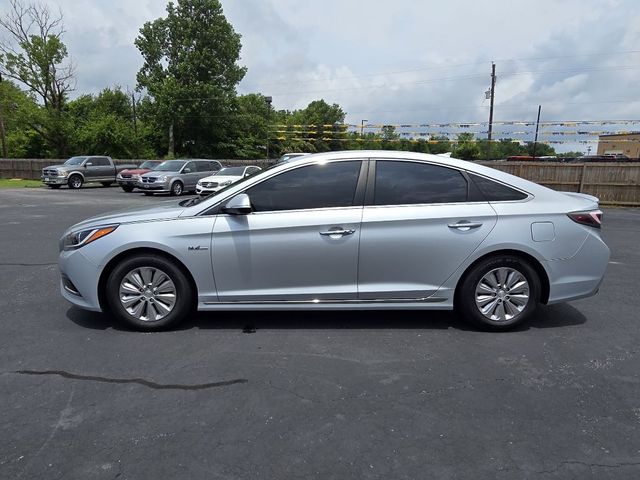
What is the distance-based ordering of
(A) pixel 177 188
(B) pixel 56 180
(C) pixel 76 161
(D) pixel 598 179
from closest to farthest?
(D) pixel 598 179 → (A) pixel 177 188 → (B) pixel 56 180 → (C) pixel 76 161

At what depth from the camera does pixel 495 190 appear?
433 centimetres

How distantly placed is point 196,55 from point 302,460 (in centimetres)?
4785

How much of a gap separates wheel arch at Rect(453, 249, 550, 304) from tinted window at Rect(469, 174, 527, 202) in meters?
0.51

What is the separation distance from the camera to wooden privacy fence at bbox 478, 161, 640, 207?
20031mm

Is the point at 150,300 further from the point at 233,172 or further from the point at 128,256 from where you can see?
the point at 233,172

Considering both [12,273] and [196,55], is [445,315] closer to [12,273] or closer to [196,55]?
[12,273]

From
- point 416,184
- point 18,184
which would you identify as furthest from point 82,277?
point 18,184

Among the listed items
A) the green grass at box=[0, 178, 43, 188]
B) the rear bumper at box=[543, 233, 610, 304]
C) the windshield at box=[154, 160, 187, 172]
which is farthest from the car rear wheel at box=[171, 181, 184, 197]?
the rear bumper at box=[543, 233, 610, 304]

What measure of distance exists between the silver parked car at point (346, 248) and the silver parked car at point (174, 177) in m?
16.9

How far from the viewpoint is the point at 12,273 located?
247 inches

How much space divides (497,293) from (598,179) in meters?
19.8

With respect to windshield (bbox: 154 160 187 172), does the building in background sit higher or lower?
higher

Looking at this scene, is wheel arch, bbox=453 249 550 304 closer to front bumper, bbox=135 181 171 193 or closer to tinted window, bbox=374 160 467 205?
tinted window, bbox=374 160 467 205

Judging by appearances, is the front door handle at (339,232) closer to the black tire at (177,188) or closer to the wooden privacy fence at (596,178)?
the black tire at (177,188)
